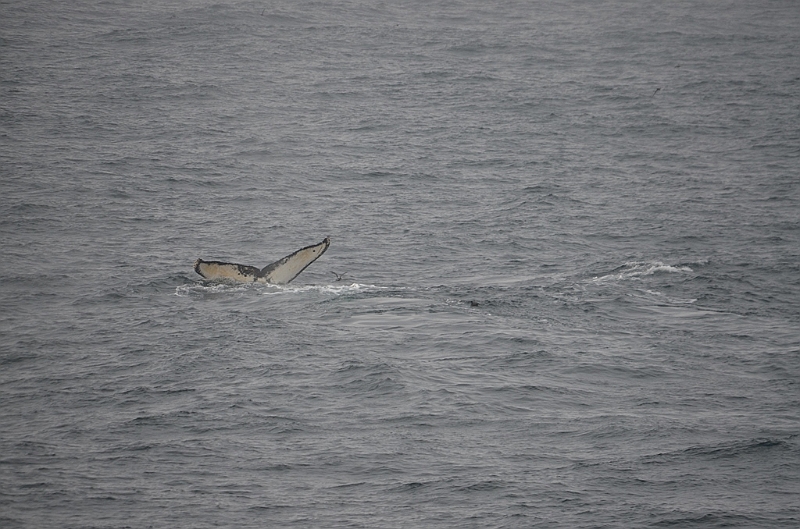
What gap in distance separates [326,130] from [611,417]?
161ft

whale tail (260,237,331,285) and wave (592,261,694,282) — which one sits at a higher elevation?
whale tail (260,237,331,285)

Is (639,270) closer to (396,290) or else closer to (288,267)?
(396,290)

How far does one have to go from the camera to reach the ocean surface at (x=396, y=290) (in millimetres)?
26594

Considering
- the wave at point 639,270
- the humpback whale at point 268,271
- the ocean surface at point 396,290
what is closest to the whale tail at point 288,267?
the humpback whale at point 268,271

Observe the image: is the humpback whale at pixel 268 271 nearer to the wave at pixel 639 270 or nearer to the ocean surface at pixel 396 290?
the ocean surface at pixel 396 290

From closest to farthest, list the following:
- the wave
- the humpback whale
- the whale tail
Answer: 1. the whale tail
2. the humpback whale
3. the wave

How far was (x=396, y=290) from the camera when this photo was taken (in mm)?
42312

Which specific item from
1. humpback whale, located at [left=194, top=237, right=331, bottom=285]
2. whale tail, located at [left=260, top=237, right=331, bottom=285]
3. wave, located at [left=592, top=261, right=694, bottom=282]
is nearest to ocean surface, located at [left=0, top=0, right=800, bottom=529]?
wave, located at [left=592, top=261, right=694, bottom=282]

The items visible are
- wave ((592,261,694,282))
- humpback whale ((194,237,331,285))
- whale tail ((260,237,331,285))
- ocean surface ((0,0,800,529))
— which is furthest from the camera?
wave ((592,261,694,282))

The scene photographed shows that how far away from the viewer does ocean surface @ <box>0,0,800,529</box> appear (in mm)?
26594

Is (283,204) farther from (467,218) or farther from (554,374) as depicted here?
(554,374)

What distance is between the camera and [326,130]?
2995 inches

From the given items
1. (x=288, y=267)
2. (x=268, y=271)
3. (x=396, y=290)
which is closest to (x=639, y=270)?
(x=396, y=290)

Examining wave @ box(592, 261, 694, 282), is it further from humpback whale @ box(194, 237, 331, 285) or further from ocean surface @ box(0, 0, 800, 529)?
humpback whale @ box(194, 237, 331, 285)
